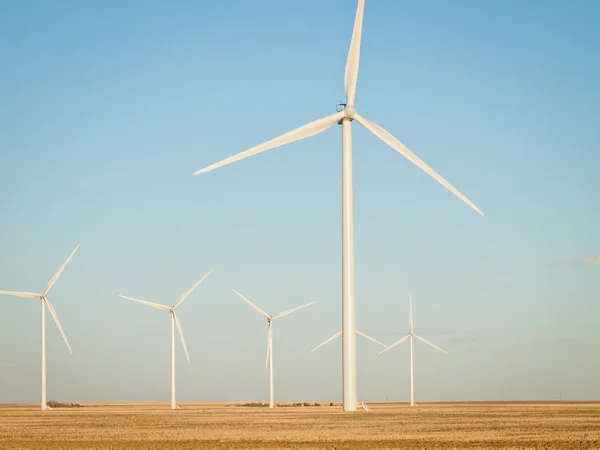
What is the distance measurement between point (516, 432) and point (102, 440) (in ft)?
77.2

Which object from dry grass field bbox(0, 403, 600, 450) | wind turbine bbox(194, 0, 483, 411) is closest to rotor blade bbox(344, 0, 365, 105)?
wind turbine bbox(194, 0, 483, 411)

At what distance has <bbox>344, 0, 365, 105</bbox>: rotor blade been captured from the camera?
246 feet

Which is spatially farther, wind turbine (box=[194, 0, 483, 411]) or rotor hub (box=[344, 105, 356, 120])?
rotor hub (box=[344, 105, 356, 120])

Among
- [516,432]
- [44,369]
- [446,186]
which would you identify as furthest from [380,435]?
[44,369]

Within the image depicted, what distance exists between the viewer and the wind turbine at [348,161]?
2879 inches

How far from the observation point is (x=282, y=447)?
4491 cm

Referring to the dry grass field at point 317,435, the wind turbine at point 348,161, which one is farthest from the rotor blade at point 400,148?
the dry grass field at point 317,435

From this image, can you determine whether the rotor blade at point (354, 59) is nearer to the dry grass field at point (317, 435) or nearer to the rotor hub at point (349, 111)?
the rotor hub at point (349, 111)

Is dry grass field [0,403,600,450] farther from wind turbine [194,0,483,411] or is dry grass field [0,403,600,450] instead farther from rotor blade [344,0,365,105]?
rotor blade [344,0,365,105]

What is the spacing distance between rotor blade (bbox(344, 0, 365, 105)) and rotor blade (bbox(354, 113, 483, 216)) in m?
2.04

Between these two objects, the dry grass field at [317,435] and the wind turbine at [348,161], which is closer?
the dry grass field at [317,435]

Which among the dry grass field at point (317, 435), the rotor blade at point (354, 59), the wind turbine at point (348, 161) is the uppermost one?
the rotor blade at point (354, 59)

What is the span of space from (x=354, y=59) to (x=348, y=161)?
8.22m

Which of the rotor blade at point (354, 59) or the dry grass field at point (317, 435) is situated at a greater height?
the rotor blade at point (354, 59)
